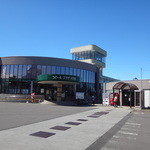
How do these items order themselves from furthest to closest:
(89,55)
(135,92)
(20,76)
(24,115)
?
(89,55) → (20,76) → (135,92) → (24,115)

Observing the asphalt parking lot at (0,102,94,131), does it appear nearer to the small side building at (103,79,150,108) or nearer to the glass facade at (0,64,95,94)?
the small side building at (103,79,150,108)

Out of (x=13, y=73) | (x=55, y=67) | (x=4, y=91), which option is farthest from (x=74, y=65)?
(x=4, y=91)

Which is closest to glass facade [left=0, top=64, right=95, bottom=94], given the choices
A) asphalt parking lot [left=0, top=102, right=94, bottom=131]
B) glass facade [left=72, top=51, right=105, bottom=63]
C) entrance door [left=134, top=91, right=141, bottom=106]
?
entrance door [left=134, top=91, right=141, bottom=106]

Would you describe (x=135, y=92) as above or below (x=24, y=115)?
above

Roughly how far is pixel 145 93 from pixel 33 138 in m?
27.5

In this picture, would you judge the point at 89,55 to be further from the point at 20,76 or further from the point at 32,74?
the point at 20,76

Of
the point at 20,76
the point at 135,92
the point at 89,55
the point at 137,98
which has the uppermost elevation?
the point at 89,55

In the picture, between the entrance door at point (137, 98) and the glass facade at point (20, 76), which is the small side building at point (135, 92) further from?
the glass facade at point (20, 76)

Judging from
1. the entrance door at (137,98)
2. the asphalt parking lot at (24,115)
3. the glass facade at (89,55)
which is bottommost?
the asphalt parking lot at (24,115)

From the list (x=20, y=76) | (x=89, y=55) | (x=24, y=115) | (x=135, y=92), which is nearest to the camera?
(x=24, y=115)

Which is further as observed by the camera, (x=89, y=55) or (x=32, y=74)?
(x=89, y=55)

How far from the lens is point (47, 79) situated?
35.1 m

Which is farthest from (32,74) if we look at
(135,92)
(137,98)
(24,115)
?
(24,115)

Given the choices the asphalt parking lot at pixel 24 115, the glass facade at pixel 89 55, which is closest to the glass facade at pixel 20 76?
the asphalt parking lot at pixel 24 115
